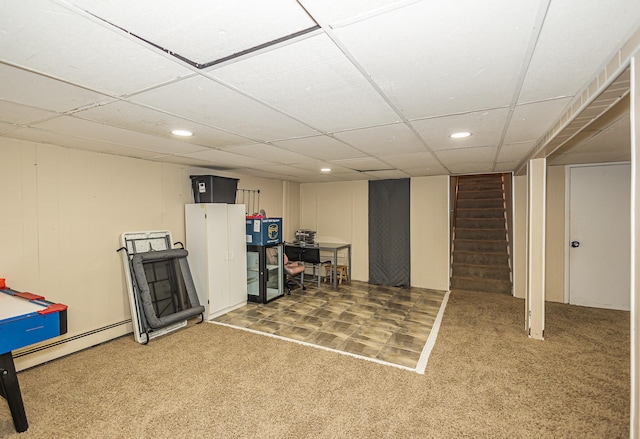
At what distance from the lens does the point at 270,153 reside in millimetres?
3381

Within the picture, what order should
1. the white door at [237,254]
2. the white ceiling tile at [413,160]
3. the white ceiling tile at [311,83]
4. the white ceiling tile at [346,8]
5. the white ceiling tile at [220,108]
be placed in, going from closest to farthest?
the white ceiling tile at [346,8], the white ceiling tile at [311,83], the white ceiling tile at [220,108], the white ceiling tile at [413,160], the white door at [237,254]

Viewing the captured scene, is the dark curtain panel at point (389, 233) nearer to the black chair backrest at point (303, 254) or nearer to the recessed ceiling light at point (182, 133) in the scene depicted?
the black chair backrest at point (303, 254)

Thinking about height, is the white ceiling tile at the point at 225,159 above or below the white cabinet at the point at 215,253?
above

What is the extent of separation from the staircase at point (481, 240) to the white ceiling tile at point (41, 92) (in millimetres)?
5912

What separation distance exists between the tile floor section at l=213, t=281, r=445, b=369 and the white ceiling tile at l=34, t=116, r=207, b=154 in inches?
92.9

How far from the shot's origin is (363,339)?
3492 millimetres

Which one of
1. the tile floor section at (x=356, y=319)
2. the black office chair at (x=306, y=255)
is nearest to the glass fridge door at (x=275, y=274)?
the tile floor section at (x=356, y=319)

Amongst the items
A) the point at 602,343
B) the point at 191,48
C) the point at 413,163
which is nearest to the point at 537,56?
the point at 191,48

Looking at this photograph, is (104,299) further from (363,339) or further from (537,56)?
(537,56)

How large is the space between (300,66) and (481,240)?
20.5 feet

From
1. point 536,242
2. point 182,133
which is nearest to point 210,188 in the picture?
point 182,133

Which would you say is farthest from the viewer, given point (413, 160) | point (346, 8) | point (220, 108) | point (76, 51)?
point (413, 160)

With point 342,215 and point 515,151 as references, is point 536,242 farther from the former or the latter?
point 342,215

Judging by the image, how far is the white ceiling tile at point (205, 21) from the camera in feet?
3.08
